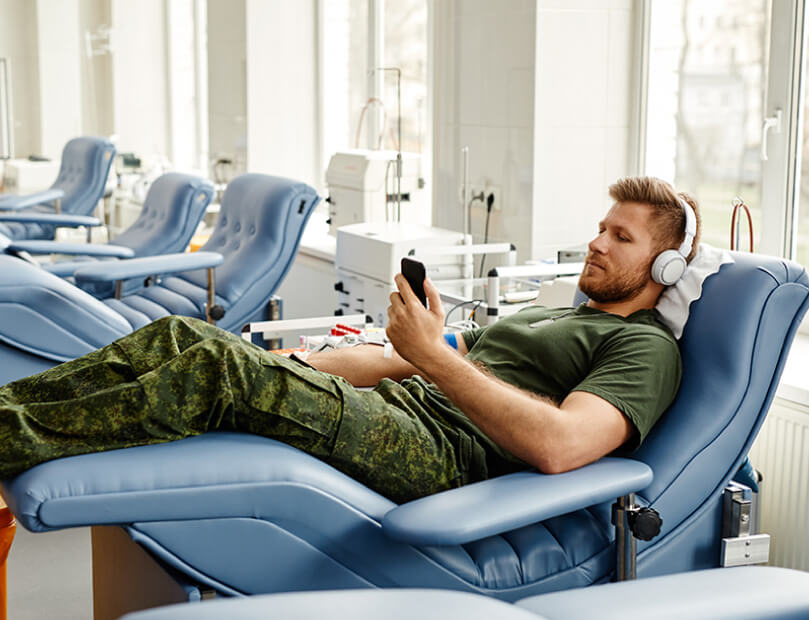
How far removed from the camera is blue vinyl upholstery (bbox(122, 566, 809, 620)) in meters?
0.76

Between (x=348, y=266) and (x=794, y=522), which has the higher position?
(x=348, y=266)

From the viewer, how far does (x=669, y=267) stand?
206 cm

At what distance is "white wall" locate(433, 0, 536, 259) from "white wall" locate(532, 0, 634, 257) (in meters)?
0.05

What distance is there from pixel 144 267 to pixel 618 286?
1.99 m

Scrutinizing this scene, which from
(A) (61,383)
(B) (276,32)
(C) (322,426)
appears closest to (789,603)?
(C) (322,426)

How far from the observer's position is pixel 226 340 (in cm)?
185

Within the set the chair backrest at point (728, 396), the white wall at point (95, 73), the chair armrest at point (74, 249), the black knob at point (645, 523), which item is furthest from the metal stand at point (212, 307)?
the white wall at point (95, 73)

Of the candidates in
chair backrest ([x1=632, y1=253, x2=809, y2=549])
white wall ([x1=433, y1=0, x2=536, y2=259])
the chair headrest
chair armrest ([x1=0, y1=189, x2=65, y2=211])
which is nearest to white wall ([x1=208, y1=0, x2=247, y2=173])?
chair armrest ([x1=0, y1=189, x2=65, y2=211])

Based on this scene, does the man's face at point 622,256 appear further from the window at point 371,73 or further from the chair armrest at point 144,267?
the window at point 371,73

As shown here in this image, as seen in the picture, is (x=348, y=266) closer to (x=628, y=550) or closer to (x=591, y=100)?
(x=591, y=100)

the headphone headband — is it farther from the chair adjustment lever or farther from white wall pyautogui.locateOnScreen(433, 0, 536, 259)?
white wall pyautogui.locateOnScreen(433, 0, 536, 259)

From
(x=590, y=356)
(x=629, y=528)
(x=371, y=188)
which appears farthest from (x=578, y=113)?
(x=629, y=528)

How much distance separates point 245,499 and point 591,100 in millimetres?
2575

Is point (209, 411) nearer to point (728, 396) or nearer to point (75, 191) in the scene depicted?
point (728, 396)
